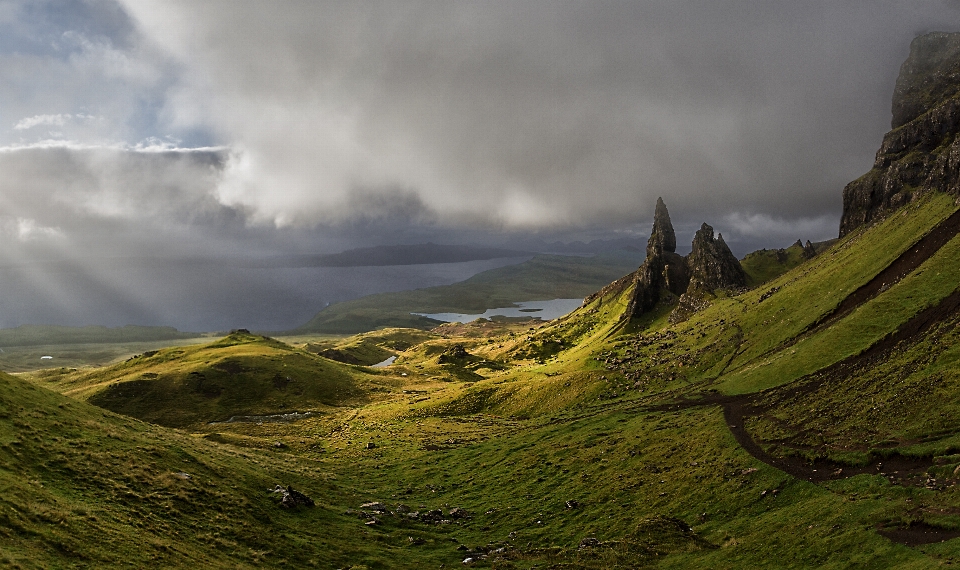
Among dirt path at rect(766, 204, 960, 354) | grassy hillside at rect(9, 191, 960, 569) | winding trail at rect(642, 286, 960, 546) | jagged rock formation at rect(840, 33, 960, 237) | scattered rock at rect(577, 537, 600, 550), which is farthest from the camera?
jagged rock formation at rect(840, 33, 960, 237)

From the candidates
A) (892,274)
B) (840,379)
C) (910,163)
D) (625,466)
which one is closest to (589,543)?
(625,466)

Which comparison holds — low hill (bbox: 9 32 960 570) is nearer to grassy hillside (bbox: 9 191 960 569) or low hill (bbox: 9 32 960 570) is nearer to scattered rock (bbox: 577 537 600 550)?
grassy hillside (bbox: 9 191 960 569)

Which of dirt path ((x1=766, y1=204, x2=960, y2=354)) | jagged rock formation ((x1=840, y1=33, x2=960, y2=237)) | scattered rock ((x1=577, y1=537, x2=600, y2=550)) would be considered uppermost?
jagged rock formation ((x1=840, y1=33, x2=960, y2=237))

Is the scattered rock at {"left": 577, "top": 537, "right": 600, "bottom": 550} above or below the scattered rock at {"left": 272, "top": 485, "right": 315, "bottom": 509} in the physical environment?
below

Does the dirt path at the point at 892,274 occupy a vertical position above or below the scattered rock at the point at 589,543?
above

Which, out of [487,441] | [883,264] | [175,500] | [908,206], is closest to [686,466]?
[487,441]

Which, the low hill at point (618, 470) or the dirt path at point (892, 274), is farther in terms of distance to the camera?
the dirt path at point (892, 274)

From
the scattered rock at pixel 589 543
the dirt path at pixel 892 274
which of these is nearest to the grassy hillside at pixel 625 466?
the scattered rock at pixel 589 543

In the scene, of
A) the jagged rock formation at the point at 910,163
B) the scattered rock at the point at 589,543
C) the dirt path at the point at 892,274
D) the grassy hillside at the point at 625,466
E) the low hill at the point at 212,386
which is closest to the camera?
the grassy hillside at the point at 625,466

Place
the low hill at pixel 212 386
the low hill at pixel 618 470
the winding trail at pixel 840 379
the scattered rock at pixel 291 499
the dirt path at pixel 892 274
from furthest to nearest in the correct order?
1. the low hill at pixel 212 386
2. the dirt path at pixel 892 274
3. the scattered rock at pixel 291 499
4. the low hill at pixel 618 470
5. the winding trail at pixel 840 379

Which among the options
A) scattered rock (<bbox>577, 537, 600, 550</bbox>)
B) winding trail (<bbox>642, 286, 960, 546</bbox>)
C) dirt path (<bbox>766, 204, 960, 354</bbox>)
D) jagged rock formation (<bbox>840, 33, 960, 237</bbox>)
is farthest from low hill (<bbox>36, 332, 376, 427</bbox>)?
jagged rock formation (<bbox>840, 33, 960, 237</bbox>)

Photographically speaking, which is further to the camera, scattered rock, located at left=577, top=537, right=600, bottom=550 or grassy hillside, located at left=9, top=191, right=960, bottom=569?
scattered rock, located at left=577, top=537, right=600, bottom=550

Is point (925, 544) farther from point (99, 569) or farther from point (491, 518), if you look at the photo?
point (99, 569)

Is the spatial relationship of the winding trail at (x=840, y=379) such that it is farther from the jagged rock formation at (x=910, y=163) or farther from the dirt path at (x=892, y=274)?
the jagged rock formation at (x=910, y=163)
